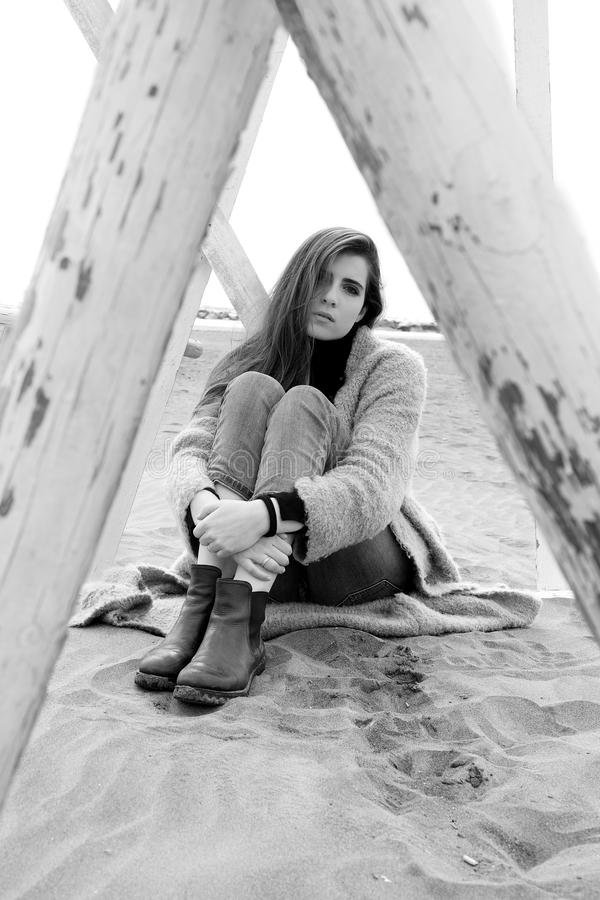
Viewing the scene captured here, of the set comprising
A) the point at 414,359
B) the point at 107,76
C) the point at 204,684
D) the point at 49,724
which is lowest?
the point at 49,724

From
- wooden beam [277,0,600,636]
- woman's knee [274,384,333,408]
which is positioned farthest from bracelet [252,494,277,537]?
wooden beam [277,0,600,636]

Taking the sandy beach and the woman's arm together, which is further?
the woman's arm

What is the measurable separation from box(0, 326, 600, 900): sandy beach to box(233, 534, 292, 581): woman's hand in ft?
0.88

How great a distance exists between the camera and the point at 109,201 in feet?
2.59

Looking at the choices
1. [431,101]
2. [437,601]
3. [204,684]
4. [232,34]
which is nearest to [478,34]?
[431,101]

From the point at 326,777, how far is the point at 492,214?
109 cm

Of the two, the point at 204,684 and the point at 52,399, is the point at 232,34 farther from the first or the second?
the point at 204,684

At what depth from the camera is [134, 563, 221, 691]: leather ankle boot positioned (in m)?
1.86

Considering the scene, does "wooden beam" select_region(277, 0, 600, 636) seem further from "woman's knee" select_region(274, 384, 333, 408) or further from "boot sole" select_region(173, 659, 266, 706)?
"woman's knee" select_region(274, 384, 333, 408)

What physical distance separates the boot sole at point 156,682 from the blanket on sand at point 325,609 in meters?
0.39

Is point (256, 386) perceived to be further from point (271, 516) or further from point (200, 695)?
point (200, 695)

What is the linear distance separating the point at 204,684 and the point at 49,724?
0.33m

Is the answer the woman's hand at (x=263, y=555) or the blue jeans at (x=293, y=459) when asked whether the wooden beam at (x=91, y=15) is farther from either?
the woman's hand at (x=263, y=555)

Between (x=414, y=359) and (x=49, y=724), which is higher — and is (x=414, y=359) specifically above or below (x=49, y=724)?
above
